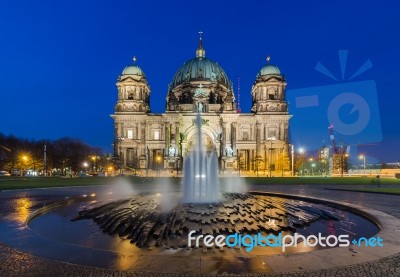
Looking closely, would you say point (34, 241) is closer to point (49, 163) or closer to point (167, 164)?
point (167, 164)

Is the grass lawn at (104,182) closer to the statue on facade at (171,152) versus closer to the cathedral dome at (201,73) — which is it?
the statue on facade at (171,152)

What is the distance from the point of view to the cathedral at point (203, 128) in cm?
9331

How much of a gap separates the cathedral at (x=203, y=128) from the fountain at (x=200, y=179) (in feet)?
228

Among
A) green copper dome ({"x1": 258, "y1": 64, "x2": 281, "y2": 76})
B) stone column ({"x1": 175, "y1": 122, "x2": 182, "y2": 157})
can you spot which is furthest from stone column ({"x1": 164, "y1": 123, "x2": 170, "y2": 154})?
green copper dome ({"x1": 258, "y1": 64, "x2": 281, "y2": 76})

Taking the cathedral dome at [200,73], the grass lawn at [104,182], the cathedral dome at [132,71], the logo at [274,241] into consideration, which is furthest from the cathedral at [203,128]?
the logo at [274,241]

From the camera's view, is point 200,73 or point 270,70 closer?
point 270,70

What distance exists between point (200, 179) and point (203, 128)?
2935 inches

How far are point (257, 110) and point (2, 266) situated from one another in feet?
299

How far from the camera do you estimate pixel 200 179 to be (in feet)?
64.5

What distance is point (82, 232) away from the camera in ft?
39.0

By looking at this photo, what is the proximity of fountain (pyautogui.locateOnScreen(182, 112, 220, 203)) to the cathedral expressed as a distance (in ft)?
228

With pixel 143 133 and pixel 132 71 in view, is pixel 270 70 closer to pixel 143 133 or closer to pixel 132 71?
pixel 132 71

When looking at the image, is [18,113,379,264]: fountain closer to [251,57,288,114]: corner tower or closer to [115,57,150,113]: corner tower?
[251,57,288,114]: corner tower

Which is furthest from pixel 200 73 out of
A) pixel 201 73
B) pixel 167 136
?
pixel 167 136
